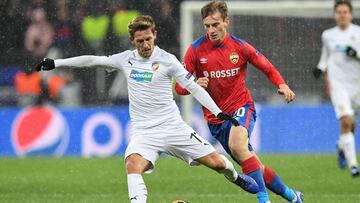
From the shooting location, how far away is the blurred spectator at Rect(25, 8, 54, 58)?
1705 centimetres

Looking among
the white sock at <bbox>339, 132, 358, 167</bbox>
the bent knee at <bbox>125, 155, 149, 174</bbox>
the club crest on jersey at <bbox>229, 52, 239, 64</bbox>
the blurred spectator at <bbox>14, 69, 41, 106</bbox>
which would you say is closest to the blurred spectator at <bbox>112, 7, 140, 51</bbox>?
the blurred spectator at <bbox>14, 69, 41, 106</bbox>

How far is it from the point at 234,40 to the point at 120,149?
23.8ft

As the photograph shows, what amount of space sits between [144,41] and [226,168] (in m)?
1.31

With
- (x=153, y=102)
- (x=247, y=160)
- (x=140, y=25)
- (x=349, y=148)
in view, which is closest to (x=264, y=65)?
(x=247, y=160)

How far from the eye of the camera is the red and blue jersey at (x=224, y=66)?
31.0 feet

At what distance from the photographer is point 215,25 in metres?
9.33

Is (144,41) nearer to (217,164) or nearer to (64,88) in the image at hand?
(217,164)

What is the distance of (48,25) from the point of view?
17.4m

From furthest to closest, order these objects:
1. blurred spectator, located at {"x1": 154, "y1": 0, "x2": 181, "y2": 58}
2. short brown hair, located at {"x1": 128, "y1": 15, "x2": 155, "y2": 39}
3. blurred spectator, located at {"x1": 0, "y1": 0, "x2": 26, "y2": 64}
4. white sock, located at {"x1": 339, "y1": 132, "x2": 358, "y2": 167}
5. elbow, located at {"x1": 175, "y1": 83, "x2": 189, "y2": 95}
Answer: blurred spectator, located at {"x1": 154, "y1": 0, "x2": 181, "y2": 58} < blurred spectator, located at {"x1": 0, "y1": 0, "x2": 26, "y2": 64} < white sock, located at {"x1": 339, "y1": 132, "x2": 358, "y2": 167} < elbow, located at {"x1": 175, "y1": 83, "x2": 189, "y2": 95} < short brown hair, located at {"x1": 128, "y1": 15, "x2": 155, "y2": 39}

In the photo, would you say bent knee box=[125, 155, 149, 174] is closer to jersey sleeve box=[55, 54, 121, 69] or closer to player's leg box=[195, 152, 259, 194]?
player's leg box=[195, 152, 259, 194]

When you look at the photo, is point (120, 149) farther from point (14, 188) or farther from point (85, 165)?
point (14, 188)

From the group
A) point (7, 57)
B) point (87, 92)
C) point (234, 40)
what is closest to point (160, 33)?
point (87, 92)

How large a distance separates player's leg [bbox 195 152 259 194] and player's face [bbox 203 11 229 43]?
116 centimetres

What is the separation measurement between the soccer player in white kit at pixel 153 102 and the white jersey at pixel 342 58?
5.37 m
